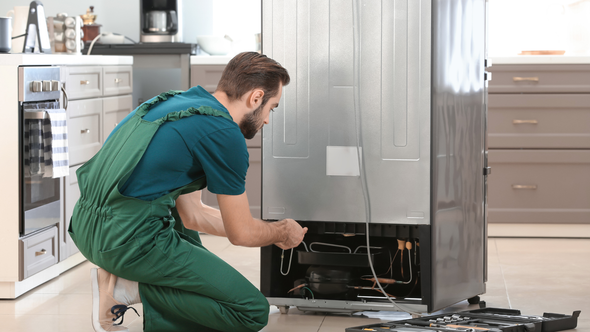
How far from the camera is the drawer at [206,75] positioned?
3.75m

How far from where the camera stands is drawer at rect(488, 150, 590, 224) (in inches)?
146

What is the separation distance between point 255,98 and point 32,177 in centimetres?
109

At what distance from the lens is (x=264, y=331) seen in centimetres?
218

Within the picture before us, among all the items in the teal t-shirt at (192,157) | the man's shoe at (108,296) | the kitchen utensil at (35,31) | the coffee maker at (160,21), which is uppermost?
the coffee maker at (160,21)

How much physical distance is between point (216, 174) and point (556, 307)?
130 cm

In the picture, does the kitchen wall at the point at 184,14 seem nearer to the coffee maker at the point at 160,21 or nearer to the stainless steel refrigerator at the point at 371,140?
the coffee maker at the point at 160,21

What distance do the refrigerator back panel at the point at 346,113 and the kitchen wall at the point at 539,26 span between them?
228 cm

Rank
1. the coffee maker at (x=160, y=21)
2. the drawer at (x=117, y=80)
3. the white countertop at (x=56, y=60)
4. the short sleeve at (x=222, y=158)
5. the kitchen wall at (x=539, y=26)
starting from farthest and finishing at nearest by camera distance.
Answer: the kitchen wall at (x=539, y=26) → the coffee maker at (x=160, y=21) → the drawer at (x=117, y=80) → the white countertop at (x=56, y=60) → the short sleeve at (x=222, y=158)

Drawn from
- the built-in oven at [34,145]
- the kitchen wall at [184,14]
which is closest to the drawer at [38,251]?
the built-in oven at [34,145]

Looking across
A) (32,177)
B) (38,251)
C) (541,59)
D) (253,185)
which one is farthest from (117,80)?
(541,59)

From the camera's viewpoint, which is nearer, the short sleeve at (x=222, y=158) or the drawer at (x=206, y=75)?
the short sleeve at (x=222, y=158)

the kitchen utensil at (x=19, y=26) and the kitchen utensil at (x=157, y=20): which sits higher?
the kitchen utensil at (x=157, y=20)

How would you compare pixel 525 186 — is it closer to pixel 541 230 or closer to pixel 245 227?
pixel 541 230

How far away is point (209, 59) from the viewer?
3742 mm
